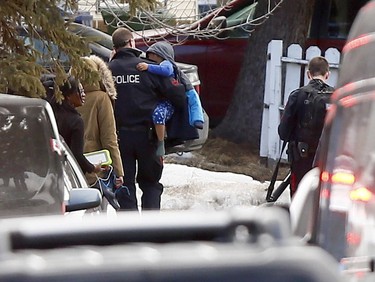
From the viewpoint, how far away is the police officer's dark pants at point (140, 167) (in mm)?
8781

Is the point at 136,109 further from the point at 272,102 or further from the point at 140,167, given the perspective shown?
the point at 272,102

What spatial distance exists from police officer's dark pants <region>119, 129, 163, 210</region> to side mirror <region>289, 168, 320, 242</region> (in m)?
4.42

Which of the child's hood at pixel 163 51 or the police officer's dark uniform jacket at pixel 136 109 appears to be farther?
the child's hood at pixel 163 51

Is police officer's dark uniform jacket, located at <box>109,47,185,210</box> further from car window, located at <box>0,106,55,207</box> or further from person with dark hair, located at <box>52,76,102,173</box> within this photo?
car window, located at <box>0,106,55,207</box>

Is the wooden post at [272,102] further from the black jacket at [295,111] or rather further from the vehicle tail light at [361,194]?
the vehicle tail light at [361,194]

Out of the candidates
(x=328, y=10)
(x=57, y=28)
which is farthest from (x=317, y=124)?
(x=328, y=10)

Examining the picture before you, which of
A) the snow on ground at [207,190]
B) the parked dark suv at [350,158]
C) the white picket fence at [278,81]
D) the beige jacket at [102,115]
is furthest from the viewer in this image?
the white picket fence at [278,81]

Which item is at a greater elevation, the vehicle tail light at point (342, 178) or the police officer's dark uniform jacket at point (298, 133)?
the vehicle tail light at point (342, 178)

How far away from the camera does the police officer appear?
8734 millimetres

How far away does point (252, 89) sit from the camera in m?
14.6

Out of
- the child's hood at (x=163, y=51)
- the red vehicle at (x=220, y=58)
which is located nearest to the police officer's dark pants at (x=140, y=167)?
the child's hood at (x=163, y=51)

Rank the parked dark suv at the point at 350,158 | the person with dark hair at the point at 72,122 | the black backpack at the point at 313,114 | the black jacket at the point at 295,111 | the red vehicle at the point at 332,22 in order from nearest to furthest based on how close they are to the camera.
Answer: the parked dark suv at the point at 350,158 → the person with dark hair at the point at 72,122 → the black backpack at the point at 313,114 → the black jacket at the point at 295,111 → the red vehicle at the point at 332,22

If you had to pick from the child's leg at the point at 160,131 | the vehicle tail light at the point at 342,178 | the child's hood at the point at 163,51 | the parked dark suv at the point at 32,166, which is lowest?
the child's leg at the point at 160,131

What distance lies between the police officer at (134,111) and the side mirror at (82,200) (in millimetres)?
3606
